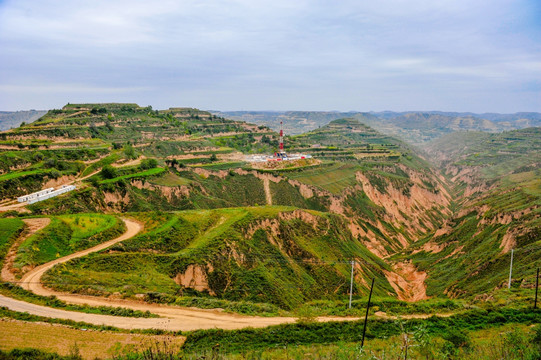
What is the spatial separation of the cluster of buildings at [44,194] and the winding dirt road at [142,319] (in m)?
24.4

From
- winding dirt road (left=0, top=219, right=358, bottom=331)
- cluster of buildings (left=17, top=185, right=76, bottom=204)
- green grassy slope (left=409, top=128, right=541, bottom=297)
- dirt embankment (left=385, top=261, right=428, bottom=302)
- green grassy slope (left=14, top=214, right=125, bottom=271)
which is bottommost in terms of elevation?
dirt embankment (left=385, top=261, right=428, bottom=302)

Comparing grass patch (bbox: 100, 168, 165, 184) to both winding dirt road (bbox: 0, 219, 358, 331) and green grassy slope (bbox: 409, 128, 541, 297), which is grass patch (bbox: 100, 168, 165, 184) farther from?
green grassy slope (bbox: 409, 128, 541, 297)

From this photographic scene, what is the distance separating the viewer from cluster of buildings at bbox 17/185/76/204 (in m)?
56.3

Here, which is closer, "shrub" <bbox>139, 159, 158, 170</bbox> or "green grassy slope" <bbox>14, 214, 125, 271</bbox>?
"green grassy slope" <bbox>14, 214, 125, 271</bbox>

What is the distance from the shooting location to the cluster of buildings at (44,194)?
56312 millimetres

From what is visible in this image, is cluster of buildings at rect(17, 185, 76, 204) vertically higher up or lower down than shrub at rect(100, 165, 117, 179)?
lower down

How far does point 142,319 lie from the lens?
31.0m

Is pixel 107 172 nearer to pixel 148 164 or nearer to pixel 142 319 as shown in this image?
pixel 148 164

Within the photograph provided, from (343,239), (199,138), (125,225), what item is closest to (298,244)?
(343,239)

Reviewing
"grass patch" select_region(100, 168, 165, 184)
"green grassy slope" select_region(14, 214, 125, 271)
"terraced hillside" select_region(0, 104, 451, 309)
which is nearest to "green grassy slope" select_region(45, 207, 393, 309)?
"terraced hillside" select_region(0, 104, 451, 309)

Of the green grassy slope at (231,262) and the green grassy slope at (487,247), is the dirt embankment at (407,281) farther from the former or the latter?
the green grassy slope at (231,262)

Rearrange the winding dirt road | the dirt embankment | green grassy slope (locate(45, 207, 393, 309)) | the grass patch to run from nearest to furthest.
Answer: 1. the winding dirt road
2. green grassy slope (locate(45, 207, 393, 309))
3. the dirt embankment
4. the grass patch

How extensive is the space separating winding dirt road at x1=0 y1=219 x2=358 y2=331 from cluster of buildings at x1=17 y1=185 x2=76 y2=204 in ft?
80.1

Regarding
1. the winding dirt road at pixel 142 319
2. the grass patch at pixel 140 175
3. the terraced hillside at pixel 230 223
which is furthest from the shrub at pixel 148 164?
the winding dirt road at pixel 142 319
